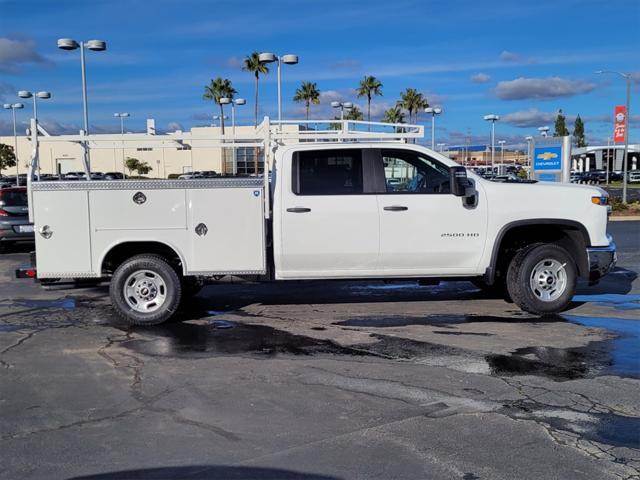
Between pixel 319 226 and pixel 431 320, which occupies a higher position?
pixel 319 226

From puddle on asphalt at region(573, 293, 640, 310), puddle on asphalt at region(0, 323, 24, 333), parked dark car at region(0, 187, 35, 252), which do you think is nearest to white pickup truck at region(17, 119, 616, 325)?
puddle on asphalt at region(0, 323, 24, 333)

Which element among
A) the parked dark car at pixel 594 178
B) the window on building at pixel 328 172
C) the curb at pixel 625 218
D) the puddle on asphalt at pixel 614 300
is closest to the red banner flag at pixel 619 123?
the curb at pixel 625 218

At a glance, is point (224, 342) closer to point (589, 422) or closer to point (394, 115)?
point (589, 422)

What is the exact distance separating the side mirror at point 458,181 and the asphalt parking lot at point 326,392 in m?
1.64

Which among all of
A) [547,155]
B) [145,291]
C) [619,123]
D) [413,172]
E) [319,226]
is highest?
[619,123]

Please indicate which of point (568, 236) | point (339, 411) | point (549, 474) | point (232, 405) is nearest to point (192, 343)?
point (232, 405)

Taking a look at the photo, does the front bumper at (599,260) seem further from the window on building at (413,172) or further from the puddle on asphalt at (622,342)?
the window on building at (413,172)

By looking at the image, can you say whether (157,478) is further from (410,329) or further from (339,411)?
(410,329)

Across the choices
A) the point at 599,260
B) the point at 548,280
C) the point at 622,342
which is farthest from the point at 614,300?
the point at 622,342

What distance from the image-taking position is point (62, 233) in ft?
25.8

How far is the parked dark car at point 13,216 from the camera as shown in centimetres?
1515

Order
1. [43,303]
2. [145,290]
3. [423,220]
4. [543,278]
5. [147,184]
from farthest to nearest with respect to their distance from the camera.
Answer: [43,303]
[543,278]
[145,290]
[423,220]
[147,184]

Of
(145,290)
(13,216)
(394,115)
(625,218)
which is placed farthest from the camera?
(394,115)

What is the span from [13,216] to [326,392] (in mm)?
12339
